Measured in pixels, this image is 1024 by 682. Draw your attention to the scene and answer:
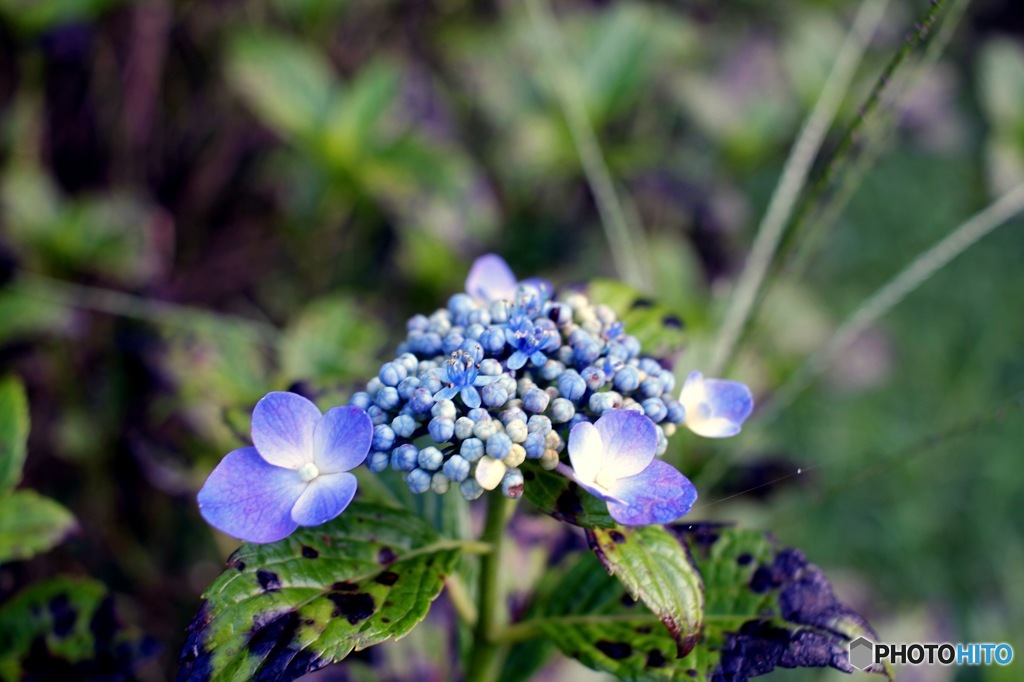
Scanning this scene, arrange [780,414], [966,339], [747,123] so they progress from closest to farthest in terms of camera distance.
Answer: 1. [747,123]
2. [780,414]
3. [966,339]

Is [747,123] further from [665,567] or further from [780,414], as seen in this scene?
[665,567]

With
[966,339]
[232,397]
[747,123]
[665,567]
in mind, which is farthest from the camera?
[966,339]

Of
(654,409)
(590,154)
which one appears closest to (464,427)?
(654,409)

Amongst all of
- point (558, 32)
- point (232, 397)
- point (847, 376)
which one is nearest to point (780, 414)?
point (847, 376)

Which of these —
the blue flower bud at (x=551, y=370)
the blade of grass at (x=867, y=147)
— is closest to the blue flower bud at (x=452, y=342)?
the blue flower bud at (x=551, y=370)

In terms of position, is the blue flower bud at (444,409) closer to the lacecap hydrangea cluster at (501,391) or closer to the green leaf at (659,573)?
the lacecap hydrangea cluster at (501,391)

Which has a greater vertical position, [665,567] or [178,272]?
[178,272]
